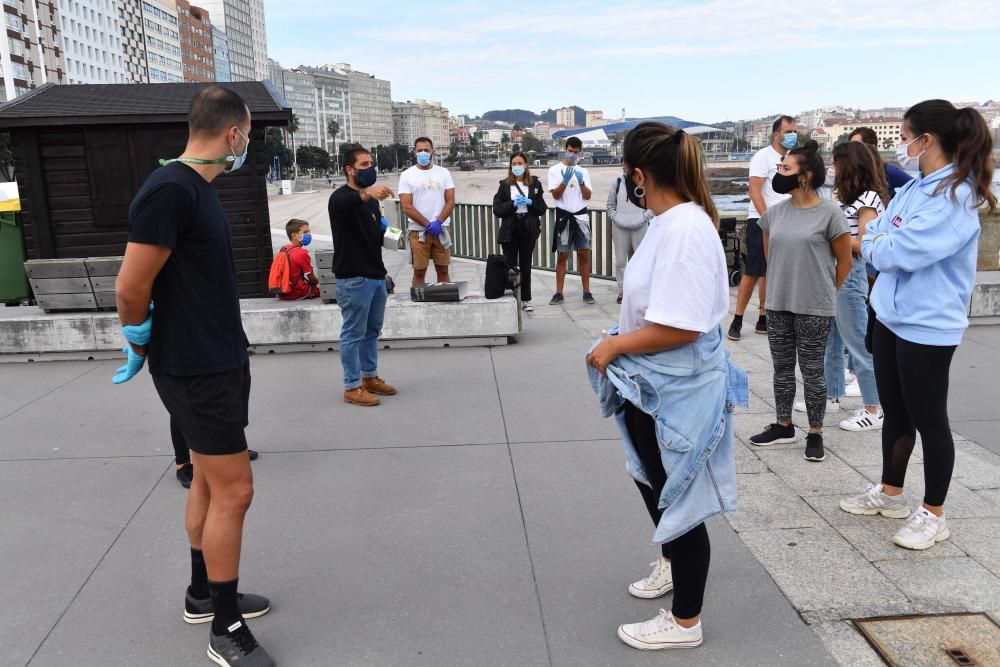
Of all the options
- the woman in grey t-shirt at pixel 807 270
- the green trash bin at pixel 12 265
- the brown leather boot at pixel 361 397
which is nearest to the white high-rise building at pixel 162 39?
the green trash bin at pixel 12 265

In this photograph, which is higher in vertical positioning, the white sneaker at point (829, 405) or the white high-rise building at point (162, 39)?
the white high-rise building at point (162, 39)

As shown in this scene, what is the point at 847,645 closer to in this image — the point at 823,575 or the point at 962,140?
the point at 823,575

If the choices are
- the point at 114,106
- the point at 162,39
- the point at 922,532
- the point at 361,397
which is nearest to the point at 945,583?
the point at 922,532

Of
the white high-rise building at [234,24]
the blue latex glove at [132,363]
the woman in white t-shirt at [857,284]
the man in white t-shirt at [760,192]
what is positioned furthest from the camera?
the white high-rise building at [234,24]

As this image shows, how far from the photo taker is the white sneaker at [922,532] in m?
3.55

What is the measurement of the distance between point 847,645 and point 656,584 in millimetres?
715

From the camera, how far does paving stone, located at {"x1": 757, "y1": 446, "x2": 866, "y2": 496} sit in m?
4.27

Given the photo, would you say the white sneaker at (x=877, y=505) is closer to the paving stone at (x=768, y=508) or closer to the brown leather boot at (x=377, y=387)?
the paving stone at (x=768, y=508)

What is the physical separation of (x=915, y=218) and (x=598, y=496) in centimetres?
201

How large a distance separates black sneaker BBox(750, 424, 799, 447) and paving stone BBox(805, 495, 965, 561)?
0.78 meters

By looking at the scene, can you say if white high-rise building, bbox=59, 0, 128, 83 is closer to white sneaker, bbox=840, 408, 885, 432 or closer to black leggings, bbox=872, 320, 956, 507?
white sneaker, bbox=840, 408, 885, 432

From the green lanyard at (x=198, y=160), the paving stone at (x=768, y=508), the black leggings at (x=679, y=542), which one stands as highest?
Answer: the green lanyard at (x=198, y=160)

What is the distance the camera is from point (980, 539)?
363 centimetres

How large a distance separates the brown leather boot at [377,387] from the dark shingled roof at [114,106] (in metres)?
3.94
